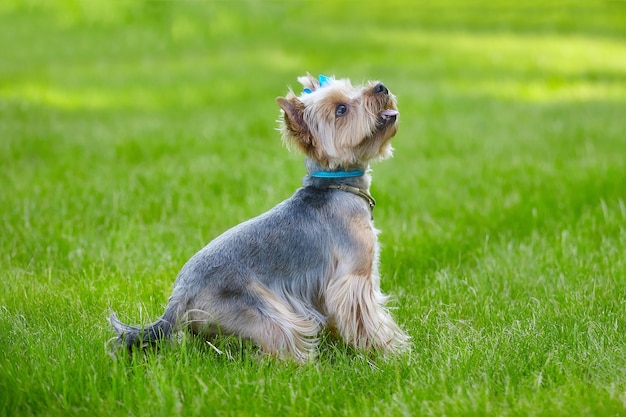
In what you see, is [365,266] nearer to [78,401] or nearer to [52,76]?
[78,401]

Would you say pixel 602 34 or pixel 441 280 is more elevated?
pixel 602 34

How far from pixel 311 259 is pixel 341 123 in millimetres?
912

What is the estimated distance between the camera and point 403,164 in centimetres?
1006

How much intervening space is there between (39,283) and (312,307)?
2.14 metres

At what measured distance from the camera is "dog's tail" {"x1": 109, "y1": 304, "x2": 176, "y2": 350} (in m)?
4.39

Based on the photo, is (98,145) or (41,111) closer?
(98,145)

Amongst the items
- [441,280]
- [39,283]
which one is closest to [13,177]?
[39,283]

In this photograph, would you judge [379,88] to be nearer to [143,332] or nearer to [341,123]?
[341,123]

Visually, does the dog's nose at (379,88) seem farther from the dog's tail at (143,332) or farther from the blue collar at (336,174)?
the dog's tail at (143,332)

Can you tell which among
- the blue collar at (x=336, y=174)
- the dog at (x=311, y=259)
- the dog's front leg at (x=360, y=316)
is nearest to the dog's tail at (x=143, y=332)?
the dog at (x=311, y=259)

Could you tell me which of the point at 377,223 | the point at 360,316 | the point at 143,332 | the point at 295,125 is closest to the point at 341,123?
the point at 295,125

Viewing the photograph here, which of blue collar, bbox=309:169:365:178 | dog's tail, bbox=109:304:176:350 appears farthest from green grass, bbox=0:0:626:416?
blue collar, bbox=309:169:365:178

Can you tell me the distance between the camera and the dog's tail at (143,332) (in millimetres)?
4391

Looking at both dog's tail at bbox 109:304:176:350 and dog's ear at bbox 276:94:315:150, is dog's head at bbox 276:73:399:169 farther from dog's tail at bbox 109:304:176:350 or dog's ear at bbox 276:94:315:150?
dog's tail at bbox 109:304:176:350
